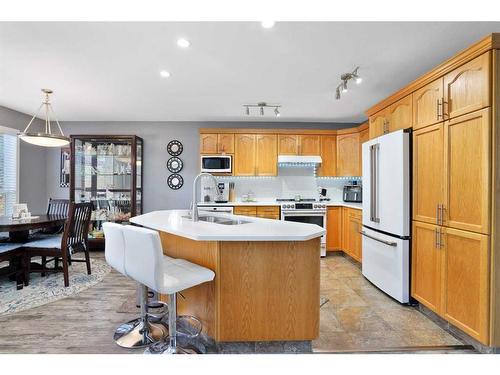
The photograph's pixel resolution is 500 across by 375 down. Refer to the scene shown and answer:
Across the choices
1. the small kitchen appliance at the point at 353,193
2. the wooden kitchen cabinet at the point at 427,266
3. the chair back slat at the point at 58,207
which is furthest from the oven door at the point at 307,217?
the chair back slat at the point at 58,207

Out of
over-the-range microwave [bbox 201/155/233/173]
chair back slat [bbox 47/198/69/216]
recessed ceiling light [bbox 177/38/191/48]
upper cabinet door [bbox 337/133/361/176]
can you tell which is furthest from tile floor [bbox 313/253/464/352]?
chair back slat [bbox 47/198/69/216]

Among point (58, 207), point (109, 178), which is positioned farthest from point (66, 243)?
point (109, 178)

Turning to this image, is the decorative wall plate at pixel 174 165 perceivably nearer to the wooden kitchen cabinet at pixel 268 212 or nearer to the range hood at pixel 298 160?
the wooden kitchen cabinet at pixel 268 212

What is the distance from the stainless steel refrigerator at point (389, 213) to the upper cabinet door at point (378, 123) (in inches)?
5.3

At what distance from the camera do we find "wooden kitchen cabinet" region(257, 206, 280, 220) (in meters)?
4.63

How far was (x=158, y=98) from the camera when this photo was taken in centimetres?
386

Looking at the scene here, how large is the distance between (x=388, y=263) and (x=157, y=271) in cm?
245

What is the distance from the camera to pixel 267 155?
4.93m

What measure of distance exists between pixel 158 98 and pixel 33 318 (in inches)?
114

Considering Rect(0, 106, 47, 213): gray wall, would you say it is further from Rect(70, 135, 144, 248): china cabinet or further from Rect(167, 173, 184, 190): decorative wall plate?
Rect(167, 173, 184, 190): decorative wall plate

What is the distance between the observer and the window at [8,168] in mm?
4371
